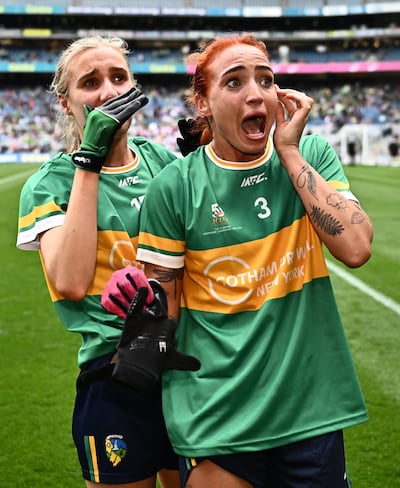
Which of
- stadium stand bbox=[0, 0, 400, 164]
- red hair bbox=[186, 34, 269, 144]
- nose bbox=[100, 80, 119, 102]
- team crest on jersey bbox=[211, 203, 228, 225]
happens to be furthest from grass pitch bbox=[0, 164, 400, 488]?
stadium stand bbox=[0, 0, 400, 164]

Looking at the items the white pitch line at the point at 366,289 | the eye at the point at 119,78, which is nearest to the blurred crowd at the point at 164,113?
the white pitch line at the point at 366,289

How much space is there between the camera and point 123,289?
196cm

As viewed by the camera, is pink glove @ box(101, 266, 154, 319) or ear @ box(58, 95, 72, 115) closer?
pink glove @ box(101, 266, 154, 319)

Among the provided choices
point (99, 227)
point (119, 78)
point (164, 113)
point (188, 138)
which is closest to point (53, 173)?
point (99, 227)

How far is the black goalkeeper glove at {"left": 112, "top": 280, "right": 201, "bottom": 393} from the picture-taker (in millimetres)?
1999

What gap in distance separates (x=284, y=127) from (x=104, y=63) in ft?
2.32

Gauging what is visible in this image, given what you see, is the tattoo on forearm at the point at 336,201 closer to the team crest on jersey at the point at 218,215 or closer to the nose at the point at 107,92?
the team crest on jersey at the point at 218,215

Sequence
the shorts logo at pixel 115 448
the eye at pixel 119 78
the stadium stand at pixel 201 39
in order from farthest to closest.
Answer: the stadium stand at pixel 201 39 → the eye at pixel 119 78 → the shorts logo at pixel 115 448

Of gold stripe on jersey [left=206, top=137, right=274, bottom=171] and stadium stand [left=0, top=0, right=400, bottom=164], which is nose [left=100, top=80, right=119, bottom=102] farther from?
stadium stand [left=0, top=0, right=400, bottom=164]

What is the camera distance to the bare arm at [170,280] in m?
2.19

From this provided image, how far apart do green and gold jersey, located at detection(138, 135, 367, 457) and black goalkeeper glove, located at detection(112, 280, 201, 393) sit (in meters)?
0.15

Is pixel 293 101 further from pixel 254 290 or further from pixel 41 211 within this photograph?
pixel 41 211

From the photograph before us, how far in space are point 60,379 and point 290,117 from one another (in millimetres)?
3998

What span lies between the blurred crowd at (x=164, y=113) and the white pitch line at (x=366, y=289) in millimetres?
32870
